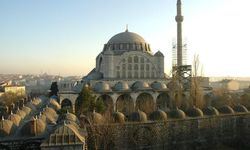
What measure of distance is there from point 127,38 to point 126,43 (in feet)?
2.66

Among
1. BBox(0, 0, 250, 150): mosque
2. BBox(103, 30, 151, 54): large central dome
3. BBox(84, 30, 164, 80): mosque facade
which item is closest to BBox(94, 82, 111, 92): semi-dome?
BBox(0, 0, 250, 150): mosque

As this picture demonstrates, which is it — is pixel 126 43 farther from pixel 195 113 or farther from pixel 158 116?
Result: pixel 158 116

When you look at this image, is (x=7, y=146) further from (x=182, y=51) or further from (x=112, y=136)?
(x=182, y=51)

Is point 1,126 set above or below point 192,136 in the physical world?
above

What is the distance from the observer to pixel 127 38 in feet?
129

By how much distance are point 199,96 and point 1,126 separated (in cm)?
1610

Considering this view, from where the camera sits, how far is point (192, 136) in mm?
17531

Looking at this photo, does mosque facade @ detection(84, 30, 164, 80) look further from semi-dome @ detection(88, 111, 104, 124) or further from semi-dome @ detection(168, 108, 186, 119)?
semi-dome @ detection(88, 111, 104, 124)

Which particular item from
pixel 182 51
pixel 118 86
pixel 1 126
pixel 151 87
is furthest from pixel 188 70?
pixel 1 126

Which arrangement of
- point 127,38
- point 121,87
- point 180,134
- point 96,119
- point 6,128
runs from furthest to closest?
point 127,38 → point 121,87 → point 180,134 → point 96,119 → point 6,128

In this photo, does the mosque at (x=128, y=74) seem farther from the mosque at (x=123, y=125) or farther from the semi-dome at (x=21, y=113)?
the semi-dome at (x=21, y=113)

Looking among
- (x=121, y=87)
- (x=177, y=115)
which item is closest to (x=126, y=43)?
(x=121, y=87)

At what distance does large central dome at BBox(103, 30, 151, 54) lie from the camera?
3891 centimetres

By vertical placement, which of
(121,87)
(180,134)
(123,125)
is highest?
(121,87)
